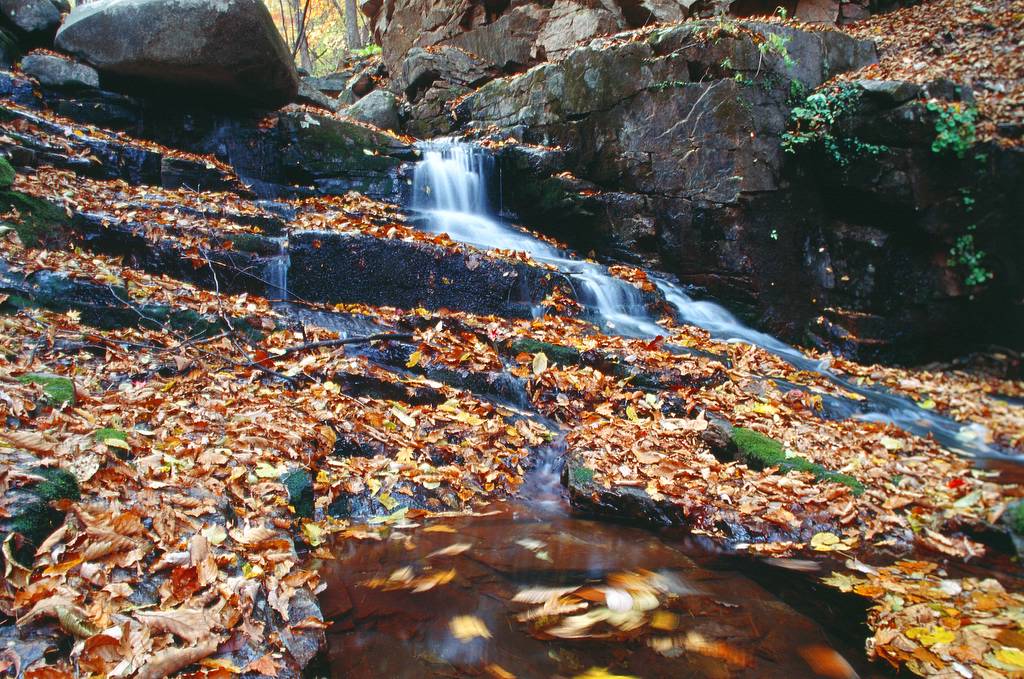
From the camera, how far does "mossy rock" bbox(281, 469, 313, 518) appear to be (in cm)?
306

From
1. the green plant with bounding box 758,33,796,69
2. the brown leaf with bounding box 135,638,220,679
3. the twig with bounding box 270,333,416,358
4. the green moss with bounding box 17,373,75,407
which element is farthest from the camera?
the green plant with bounding box 758,33,796,69

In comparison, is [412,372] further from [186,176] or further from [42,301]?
[186,176]

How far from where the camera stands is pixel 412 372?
5156 millimetres

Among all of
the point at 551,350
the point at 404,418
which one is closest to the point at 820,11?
the point at 551,350

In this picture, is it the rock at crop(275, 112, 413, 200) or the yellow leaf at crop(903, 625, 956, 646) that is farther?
the rock at crop(275, 112, 413, 200)

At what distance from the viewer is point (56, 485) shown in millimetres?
1984

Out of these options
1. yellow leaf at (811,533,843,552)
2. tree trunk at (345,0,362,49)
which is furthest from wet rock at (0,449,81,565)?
tree trunk at (345,0,362,49)

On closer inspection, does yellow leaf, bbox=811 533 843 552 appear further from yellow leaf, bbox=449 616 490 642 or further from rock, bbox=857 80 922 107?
rock, bbox=857 80 922 107

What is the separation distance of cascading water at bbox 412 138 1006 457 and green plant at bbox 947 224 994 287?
3.77m

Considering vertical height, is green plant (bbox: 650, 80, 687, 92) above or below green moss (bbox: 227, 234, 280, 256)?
above

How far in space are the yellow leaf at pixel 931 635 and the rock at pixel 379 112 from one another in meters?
14.2

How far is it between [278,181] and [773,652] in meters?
10.5

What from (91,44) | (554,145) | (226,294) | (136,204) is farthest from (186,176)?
(554,145)

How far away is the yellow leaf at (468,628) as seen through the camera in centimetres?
226
